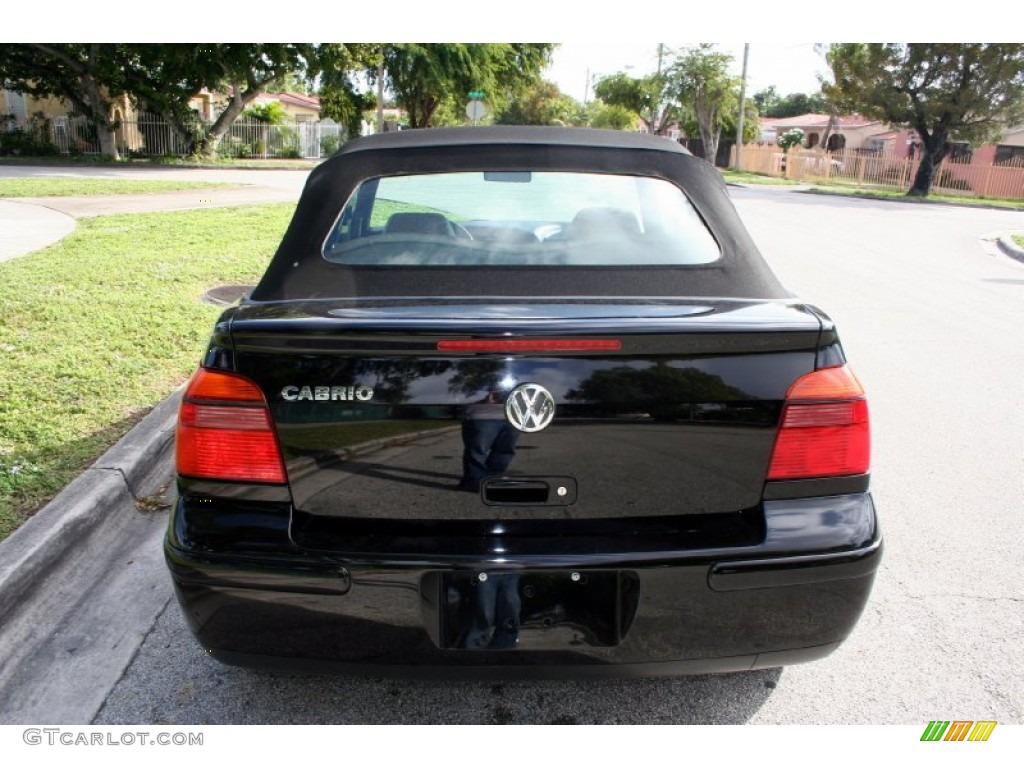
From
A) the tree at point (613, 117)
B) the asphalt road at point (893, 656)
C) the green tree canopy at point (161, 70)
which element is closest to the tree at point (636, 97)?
the tree at point (613, 117)

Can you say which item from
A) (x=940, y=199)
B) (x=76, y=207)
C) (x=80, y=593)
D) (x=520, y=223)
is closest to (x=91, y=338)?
(x=80, y=593)

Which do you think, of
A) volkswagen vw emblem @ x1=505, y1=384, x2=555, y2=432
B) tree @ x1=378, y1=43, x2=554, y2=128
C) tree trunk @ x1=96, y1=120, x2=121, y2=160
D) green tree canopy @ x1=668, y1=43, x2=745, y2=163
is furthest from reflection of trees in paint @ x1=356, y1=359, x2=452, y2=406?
green tree canopy @ x1=668, y1=43, x2=745, y2=163

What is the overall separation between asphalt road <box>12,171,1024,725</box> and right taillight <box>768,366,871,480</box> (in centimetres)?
84

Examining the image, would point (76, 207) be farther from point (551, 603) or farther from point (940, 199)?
point (940, 199)

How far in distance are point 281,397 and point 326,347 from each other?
17 centimetres

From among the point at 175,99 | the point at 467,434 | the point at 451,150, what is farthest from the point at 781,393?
the point at 175,99

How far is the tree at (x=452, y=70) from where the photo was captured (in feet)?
113

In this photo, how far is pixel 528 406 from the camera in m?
2.03

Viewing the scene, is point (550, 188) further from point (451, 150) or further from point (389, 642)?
point (389, 642)

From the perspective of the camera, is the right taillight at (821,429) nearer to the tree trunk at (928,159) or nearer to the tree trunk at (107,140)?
the tree trunk at (928,159)

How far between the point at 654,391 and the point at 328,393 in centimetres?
80

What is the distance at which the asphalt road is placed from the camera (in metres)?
2.53

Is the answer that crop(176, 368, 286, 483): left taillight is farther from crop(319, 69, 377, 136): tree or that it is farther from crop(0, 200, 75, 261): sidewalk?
crop(319, 69, 377, 136): tree
